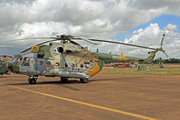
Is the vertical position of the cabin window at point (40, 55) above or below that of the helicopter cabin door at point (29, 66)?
above

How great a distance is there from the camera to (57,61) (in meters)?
17.6

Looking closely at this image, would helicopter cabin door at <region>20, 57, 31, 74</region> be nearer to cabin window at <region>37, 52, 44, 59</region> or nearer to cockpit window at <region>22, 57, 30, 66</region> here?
cockpit window at <region>22, 57, 30, 66</region>

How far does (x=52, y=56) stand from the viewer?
17.5 meters

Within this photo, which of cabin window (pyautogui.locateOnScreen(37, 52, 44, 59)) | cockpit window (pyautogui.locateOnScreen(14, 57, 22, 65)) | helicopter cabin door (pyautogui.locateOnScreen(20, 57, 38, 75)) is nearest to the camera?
cockpit window (pyautogui.locateOnScreen(14, 57, 22, 65))

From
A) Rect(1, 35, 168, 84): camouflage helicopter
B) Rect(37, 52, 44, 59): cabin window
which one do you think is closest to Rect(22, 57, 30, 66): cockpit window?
Rect(1, 35, 168, 84): camouflage helicopter

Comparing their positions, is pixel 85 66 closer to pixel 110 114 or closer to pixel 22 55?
pixel 22 55

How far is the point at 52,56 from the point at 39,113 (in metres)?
11.2

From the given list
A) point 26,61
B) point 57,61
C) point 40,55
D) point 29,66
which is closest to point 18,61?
point 26,61

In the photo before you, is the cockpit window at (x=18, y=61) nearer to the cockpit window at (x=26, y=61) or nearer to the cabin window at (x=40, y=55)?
the cockpit window at (x=26, y=61)

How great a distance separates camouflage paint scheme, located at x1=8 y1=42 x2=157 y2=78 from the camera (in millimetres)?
16281

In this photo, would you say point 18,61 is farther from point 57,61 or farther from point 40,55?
point 57,61

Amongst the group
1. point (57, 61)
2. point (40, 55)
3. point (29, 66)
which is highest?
point (40, 55)

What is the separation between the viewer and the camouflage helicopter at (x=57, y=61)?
1630cm

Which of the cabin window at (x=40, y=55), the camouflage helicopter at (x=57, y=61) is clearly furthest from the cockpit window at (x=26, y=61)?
the cabin window at (x=40, y=55)
